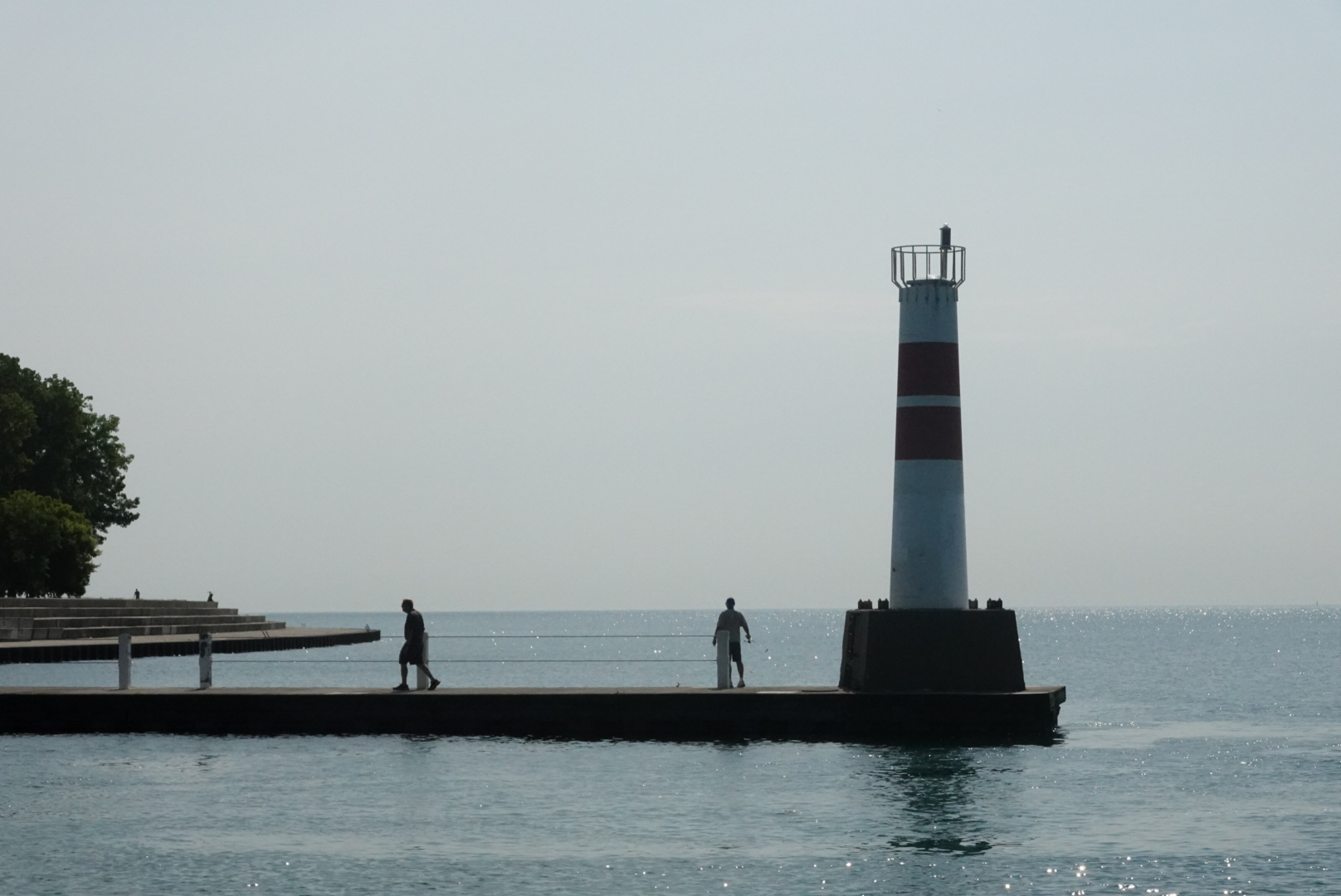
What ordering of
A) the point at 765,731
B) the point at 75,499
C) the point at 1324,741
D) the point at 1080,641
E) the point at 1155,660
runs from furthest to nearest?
1. the point at 1080,641
2. the point at 1155,660
3. the point at 75,499
4. the point at 1324,741
5. the point at 765,731

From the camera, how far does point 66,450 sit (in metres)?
93.4

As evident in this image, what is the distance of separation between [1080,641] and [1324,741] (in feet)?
409

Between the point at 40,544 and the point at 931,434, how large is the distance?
5900 centimetres

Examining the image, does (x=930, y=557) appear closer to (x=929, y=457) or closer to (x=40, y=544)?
(x=929, y=457)

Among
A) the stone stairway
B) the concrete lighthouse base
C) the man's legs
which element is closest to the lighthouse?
the concrete lighthouse base

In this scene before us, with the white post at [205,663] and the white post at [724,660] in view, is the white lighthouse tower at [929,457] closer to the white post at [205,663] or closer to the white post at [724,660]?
the white post at [724,660]

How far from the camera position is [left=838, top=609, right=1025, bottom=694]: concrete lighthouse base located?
3153 cm

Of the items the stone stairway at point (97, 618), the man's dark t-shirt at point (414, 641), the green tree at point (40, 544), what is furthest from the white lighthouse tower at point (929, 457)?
the green tree at point (40, 544)

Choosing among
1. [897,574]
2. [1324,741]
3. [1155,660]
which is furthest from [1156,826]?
[1155,660]

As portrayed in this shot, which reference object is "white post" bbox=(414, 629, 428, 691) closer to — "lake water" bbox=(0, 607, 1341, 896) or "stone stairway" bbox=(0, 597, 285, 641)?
"lake water" bbox=(0, 607, 1341, 896)

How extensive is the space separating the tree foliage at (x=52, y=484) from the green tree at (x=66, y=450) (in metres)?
0.04

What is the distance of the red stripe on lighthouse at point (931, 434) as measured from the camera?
3167 centimetres

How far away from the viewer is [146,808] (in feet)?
86.3

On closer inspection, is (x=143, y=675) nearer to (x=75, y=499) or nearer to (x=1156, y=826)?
(x=75, y=499)
